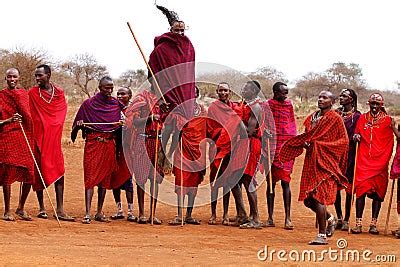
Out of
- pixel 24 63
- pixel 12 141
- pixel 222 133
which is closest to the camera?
pixel 12 141

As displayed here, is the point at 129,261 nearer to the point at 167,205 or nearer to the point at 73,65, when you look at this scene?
the point at 167,205

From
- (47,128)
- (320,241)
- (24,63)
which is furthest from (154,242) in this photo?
(24,63)

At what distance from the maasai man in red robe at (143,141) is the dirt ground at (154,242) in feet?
1.98

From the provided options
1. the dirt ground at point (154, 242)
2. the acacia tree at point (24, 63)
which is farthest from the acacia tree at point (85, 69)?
the dirt ground at point (154, 242)

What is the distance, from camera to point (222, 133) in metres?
9.69

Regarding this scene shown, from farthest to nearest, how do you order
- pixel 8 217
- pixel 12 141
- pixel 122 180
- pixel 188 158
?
pixel 122 180
pixel 188 158
pixel 12 141
pixel 8 217

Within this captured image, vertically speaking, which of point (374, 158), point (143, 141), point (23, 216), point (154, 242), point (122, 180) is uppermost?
point (143, 141)

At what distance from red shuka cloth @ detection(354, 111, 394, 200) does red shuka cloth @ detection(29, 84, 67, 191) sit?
420 cm

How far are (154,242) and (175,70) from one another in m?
2.72

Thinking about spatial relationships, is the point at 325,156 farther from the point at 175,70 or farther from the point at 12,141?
the point at 12,141

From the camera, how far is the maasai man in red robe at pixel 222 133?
960 centimetres

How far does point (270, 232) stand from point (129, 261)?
306cm

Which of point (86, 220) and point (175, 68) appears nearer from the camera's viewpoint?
point (86, 220)

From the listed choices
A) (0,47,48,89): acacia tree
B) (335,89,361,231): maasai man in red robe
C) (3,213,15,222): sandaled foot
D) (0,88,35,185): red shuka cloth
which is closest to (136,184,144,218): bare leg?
(0,88,35,185): red shuka cloth
